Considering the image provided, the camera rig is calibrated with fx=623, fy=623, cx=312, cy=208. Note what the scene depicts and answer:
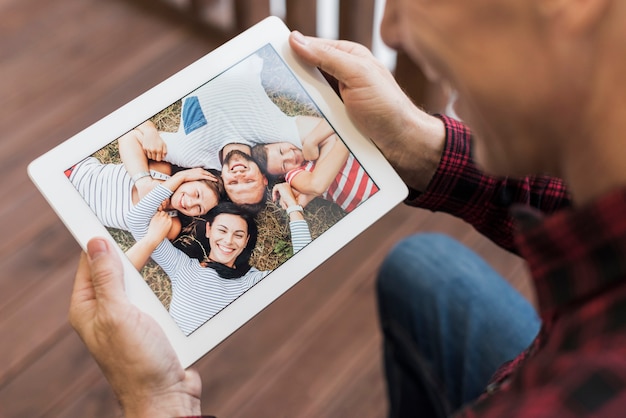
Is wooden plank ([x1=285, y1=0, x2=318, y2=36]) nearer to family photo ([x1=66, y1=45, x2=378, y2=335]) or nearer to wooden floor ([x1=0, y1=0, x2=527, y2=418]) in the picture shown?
wooden floor ([x1=0, y1=0, x2=527, y2=418])

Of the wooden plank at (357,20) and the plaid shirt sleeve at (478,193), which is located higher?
the wooden plank at (357,20)

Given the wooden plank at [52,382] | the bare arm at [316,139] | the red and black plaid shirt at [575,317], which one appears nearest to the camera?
the red and black plaid shirt at [575,317]

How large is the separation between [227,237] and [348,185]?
5.9 inches

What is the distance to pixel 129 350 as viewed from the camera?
2.04 feet

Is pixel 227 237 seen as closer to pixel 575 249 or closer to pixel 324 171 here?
pixel 324 171

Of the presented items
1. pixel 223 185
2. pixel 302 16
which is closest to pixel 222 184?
pixel 223 185

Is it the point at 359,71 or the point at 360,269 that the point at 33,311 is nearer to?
the point at 360,269

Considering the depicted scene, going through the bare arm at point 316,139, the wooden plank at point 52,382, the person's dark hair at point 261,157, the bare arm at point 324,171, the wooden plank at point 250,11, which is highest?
the wooden plank at point 250,11

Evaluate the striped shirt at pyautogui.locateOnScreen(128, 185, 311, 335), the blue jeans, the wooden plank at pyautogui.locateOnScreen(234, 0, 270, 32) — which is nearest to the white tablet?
the striped shirt at pyautogui.locateOnScreen(128, 185, 311, 335)

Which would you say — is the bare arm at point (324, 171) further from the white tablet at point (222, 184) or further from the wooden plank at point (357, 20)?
the wooden plank at point (357, 20)

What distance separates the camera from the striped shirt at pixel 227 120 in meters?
0.71

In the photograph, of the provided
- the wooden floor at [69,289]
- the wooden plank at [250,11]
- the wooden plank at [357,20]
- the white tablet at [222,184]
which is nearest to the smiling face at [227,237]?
the white tablet at [222,184]

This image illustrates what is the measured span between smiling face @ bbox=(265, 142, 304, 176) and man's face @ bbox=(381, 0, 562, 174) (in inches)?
10.2

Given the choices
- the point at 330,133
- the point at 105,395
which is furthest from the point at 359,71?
the point at 105,395
